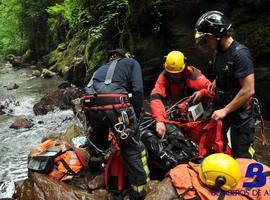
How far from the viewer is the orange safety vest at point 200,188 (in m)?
3.56

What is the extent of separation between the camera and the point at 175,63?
522 cm

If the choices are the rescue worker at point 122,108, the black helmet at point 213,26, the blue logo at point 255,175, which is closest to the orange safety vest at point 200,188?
the blue logo at point 255,175

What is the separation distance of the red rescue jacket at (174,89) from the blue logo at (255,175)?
152 centimetres

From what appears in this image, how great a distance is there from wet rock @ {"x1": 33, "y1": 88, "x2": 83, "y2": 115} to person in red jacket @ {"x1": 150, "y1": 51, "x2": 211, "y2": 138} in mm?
7568

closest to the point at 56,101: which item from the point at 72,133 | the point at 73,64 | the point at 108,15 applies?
the point at 108,15

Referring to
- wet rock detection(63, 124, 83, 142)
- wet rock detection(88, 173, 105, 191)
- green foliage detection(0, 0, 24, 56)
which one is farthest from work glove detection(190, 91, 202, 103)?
Answer: green foliage detection(0, 0, 24, 56)

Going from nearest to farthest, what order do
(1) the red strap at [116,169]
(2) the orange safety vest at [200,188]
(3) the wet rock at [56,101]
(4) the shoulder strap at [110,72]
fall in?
(2) the orange safety vest at [200,188] < (4) the shoulder strap at [110,72] < (1) the red strap at [116,169] < (3) the wet rock at [56,101]

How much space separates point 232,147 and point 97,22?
30.3ft

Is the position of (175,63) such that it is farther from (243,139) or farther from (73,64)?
(73,64)

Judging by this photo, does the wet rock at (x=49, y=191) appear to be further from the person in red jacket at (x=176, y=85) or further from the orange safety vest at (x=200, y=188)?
the person in red jacket at (x=176, y=85)

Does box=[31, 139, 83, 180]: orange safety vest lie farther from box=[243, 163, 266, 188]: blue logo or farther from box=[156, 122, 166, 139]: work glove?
box=[243, 163, 266, 188]: blue logo

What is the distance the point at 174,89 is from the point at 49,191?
8.15 feet

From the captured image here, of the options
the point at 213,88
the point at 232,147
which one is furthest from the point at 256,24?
the point at 232,147

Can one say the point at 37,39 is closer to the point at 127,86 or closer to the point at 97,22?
the point at 97,22
